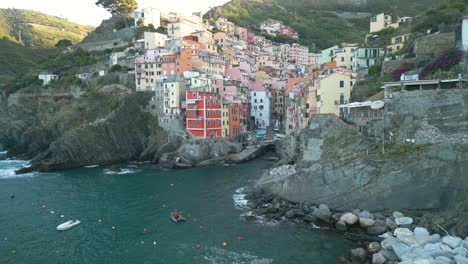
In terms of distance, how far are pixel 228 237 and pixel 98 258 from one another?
329 inches

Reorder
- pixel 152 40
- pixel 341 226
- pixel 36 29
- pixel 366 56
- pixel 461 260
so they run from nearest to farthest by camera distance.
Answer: pixel 461 260
pixel 341 226
pixel 366 56
pixel 152 40
pixel 36 29

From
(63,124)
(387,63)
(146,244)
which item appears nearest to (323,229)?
(146,244)

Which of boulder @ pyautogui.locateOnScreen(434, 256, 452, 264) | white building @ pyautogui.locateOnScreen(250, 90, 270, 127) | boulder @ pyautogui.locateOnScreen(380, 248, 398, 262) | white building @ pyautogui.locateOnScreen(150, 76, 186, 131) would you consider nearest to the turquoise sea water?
boulder @ pyautogui.locateOnScreen(380, 248, 398, 262)

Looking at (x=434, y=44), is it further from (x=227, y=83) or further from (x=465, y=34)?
(x=227, y=83)

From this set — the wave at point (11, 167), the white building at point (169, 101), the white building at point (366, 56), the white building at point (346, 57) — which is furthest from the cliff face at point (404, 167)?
the wave at point (11, 167)

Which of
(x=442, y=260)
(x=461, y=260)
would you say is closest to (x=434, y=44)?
(x=461, y=260)

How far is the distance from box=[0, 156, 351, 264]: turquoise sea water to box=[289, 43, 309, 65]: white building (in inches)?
2571

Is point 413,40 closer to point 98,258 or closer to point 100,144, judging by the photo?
point 98,258

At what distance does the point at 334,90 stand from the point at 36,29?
407 feet

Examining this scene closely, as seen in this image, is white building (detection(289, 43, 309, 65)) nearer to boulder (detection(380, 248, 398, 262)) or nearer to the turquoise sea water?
the turquoise sea water

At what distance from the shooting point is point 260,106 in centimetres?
6856

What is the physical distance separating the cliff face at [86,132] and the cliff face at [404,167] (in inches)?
1240

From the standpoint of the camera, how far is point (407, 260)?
18922 mm

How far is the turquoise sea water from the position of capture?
2214 cm
